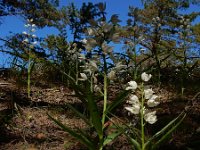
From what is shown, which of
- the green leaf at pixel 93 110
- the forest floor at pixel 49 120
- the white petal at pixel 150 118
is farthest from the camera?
the forest floor at pixel 49 120

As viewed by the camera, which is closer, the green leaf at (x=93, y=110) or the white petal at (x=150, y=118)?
the white petal at (x=150, y=118)

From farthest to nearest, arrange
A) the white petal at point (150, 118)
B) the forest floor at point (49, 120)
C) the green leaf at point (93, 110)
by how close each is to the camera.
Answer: the forest floor at point (49, 120), the green leaf at point (93, 110), the white petal at point (150, 118)

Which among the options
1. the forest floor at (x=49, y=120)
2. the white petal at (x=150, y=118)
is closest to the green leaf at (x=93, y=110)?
the white petal at (x=150, y=118)

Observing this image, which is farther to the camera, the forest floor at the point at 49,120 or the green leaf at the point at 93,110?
the forest floor at the point at 49,120

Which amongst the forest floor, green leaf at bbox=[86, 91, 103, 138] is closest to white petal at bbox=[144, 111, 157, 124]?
green leaf at bbox=[86, 91, 103, 138]

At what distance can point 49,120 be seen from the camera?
14.4ft

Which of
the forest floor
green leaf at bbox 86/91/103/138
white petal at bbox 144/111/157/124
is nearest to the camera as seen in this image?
white petal at bbox 144/111/157/124

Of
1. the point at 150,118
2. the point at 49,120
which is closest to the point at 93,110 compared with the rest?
the point at 150,118

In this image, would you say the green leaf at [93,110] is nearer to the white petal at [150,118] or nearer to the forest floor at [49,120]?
the white petal at [150,118]

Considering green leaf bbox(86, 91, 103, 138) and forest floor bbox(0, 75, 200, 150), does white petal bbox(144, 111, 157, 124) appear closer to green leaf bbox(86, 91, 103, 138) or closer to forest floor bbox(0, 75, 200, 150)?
green leaf bbox(86, 91, 103, 138)

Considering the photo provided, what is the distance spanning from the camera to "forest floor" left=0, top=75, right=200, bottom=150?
3.63 metres

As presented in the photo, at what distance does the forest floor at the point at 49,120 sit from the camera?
3.63m

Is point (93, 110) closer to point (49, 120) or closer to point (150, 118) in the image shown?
point (150, 118)

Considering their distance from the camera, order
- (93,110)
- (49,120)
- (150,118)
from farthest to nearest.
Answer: (49,120), (93,110), (150,118)
